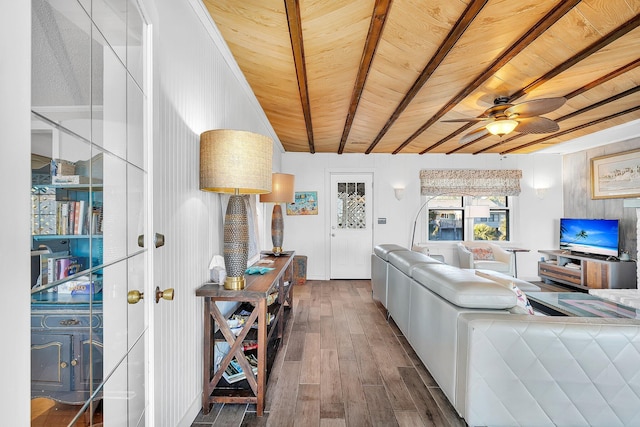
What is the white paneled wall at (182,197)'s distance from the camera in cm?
147

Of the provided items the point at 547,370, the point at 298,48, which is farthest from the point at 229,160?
the point at 547,370

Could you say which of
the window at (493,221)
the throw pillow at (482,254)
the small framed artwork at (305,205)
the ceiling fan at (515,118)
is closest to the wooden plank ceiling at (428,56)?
the ceiling fan at (515,118)

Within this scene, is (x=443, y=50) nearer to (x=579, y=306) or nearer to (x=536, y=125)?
(x=536, y=125)

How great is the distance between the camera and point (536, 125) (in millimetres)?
3217

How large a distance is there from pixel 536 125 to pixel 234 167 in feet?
10.2

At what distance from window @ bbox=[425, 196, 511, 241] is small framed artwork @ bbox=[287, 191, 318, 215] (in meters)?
2.19

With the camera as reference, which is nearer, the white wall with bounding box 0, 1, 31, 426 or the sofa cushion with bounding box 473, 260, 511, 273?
the white wall with bounding box 0, 1, 31, 426

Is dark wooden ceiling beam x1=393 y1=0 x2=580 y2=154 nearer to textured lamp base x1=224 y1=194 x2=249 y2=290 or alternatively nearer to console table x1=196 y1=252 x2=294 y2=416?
textured lamp base x1=224 y1=194 x2=249 y2=290

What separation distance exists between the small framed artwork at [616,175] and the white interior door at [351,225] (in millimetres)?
3610

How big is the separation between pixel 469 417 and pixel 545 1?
231 centimetres

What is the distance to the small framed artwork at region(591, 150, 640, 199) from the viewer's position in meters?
4.51

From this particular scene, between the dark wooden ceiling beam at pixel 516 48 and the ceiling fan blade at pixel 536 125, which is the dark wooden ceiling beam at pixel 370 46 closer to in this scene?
the dark wooden ceiling beam at pixel 516 48

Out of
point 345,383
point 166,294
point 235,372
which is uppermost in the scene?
Result: point 166,294

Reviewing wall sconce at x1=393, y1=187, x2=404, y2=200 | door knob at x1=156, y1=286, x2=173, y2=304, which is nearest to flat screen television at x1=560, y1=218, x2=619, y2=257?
wall sconce at x1=393, y1=187, x2=404, y2=200
